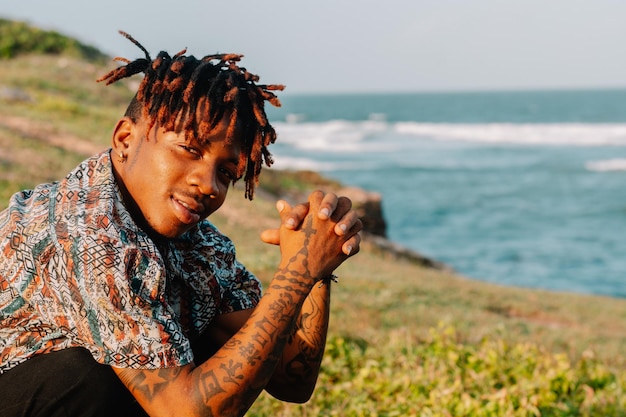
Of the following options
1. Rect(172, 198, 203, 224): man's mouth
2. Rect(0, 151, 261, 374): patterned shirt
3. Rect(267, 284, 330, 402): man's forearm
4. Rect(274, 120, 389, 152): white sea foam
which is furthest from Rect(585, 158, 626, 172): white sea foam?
Rect(0, 151, 261, 374): patterned shirt

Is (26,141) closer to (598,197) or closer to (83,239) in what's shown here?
(83,239)

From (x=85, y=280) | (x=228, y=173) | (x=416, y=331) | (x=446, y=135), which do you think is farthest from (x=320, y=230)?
(x=446, y=135)

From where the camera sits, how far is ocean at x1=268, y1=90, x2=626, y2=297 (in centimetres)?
1819

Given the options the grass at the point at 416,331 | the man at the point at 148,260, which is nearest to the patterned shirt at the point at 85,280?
the man at the point at 148,260

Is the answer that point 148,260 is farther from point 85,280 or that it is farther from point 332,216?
point 332,216

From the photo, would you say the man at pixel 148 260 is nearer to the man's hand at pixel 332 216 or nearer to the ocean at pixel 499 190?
the man's hand at pixel 332 216

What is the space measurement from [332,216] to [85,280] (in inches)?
30.5

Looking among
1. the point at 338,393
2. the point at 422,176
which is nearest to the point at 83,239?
the point at 338,393

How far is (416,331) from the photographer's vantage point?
5586mm

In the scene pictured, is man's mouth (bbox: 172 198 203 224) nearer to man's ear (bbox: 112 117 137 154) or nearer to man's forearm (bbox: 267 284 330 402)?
man's ear (bbox: 112 117 137 154)

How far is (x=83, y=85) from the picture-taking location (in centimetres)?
2331

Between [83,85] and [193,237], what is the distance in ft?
72.4

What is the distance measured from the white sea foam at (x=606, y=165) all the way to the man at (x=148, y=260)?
1468 inches

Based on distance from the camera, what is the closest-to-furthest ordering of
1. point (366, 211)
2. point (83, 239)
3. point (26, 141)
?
1. point (83, 239)
2. point (26, 141)
3. point (366, 211)
